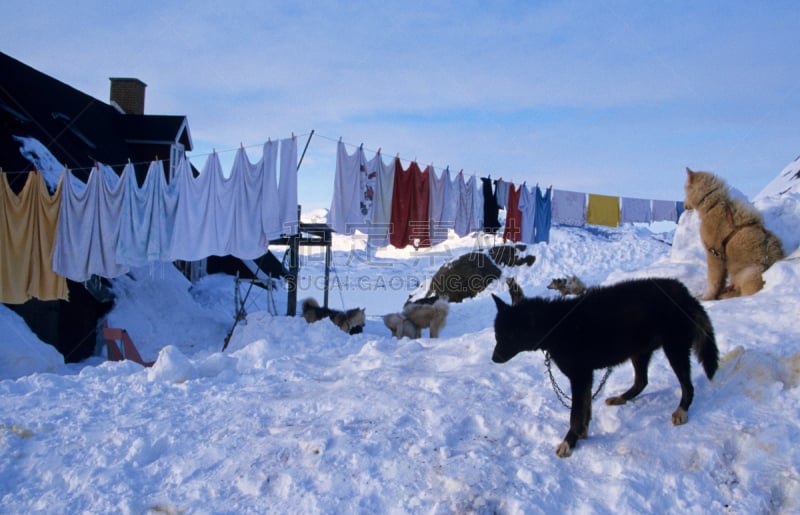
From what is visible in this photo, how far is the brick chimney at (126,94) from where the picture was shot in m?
20.7

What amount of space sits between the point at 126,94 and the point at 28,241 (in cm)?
1243

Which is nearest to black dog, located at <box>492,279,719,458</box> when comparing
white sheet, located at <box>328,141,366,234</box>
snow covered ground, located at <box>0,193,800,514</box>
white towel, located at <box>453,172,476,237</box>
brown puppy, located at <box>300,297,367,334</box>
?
snow covered ground, located at <box>0,193,800,514</box>

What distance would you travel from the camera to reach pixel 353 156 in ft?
35.8

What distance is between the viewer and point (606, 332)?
3787mm

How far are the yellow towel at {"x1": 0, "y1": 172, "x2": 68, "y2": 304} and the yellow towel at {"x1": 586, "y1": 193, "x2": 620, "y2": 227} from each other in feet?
43.6

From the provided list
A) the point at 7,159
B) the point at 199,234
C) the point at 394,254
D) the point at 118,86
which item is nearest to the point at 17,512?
the point at 199,234

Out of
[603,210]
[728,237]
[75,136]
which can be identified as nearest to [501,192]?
[603,210]

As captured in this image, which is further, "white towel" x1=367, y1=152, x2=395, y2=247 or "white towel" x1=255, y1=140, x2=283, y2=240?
"white towel" x1=367, y1=152, x2=395, y2=247

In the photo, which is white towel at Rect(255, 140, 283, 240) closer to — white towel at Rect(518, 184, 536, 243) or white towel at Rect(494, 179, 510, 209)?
white towel at Rect(494, 179, 510, 209)

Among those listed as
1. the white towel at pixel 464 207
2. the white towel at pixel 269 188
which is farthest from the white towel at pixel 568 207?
the white towel at pixel 269 188

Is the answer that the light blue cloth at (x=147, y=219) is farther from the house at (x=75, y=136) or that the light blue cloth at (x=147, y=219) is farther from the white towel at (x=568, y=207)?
the white towel at (x=568, y=207)

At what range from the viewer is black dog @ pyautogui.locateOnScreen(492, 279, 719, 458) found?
148 inches

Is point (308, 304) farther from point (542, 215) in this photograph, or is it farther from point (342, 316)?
point (542, 215)

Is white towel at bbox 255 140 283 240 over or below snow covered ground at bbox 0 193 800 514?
over
